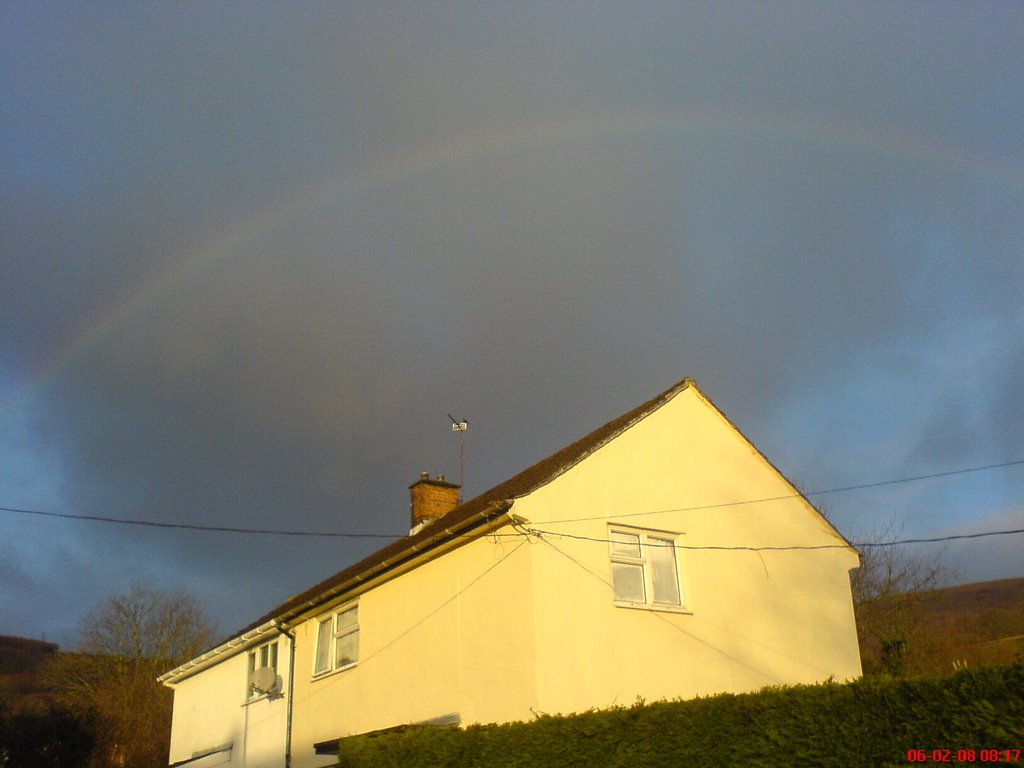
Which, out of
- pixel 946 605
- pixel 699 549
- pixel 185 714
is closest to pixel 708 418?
pixel 699 549

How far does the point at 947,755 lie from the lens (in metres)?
6.81

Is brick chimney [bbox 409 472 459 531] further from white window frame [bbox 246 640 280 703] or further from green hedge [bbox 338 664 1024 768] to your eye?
green hedge [bbox 338 664 1024 768]

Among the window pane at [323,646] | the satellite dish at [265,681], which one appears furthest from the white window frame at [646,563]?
the satellite dish at [265,681]

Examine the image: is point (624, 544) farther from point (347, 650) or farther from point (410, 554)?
point (347, 650)

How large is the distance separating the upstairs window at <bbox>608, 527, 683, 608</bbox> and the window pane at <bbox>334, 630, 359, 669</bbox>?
6028 millimetres

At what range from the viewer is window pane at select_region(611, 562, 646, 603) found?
14875 millimetres

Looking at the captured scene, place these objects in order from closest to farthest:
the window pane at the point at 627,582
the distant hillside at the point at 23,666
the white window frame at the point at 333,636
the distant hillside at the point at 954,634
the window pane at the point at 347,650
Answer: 1. the window pane at the point at 627,582
2. the window pane at the point at 347,650
3. the white window frame at the point at 333,636
4. the distant hillside at the point at 954,634
5. the distant hillside at the point at 23,666

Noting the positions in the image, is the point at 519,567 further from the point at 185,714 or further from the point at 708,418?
the point at 185,714

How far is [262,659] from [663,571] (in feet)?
37.0

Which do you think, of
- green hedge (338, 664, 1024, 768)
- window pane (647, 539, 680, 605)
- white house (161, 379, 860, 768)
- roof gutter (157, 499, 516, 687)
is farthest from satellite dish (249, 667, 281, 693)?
green hedge (338, 664, 1024, 768)

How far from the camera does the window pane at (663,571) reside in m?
15.5

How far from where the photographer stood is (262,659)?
22.3 meters

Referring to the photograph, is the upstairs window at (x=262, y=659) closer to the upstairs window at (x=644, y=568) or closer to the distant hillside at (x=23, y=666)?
the upstairs window at (x=644, y=568)

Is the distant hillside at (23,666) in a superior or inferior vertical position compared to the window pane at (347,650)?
superior
